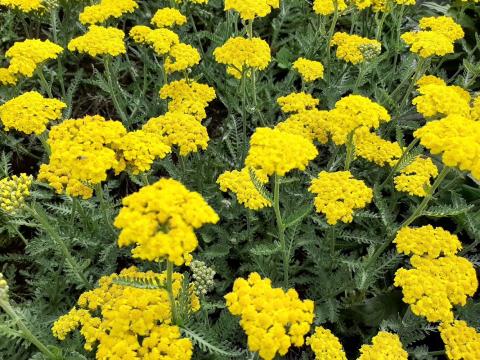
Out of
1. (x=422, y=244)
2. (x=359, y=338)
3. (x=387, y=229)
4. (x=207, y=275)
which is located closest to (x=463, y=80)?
(x=387, y=229)

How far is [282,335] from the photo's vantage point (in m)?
2.01

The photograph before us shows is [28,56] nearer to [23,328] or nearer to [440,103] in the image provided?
[23,328]

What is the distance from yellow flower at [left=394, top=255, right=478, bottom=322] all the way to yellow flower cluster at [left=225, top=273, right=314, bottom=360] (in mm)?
851

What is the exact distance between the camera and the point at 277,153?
8.07 ft

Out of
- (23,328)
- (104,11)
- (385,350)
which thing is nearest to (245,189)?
(385,350)

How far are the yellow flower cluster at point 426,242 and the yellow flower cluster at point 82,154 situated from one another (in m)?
1.74

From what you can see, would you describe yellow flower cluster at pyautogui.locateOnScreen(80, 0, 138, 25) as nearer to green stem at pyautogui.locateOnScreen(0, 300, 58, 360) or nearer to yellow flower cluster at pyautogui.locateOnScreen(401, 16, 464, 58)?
yellow flower cluster at pyautogui.locateOnScreen(401, 16, 464, 58)

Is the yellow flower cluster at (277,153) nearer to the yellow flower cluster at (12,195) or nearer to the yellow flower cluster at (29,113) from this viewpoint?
the yellow flower cluster at (12,195)

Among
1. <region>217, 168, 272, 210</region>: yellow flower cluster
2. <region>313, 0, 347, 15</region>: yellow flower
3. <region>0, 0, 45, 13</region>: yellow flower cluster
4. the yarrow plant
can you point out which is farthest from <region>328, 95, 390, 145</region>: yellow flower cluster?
<region>0, 0, 45, 13</region>: yellow flower cluster

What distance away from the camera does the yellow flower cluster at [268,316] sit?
78.4 inches

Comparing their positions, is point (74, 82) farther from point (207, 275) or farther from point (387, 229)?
point (387, 229)

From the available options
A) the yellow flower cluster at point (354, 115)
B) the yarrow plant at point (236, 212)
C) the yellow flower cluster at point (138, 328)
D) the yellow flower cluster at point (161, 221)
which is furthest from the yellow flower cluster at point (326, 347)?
the yellow flower cluster at point (354, 115)

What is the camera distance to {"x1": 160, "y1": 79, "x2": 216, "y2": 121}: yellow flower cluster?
145 inches

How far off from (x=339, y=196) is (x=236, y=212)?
1.08 meters
